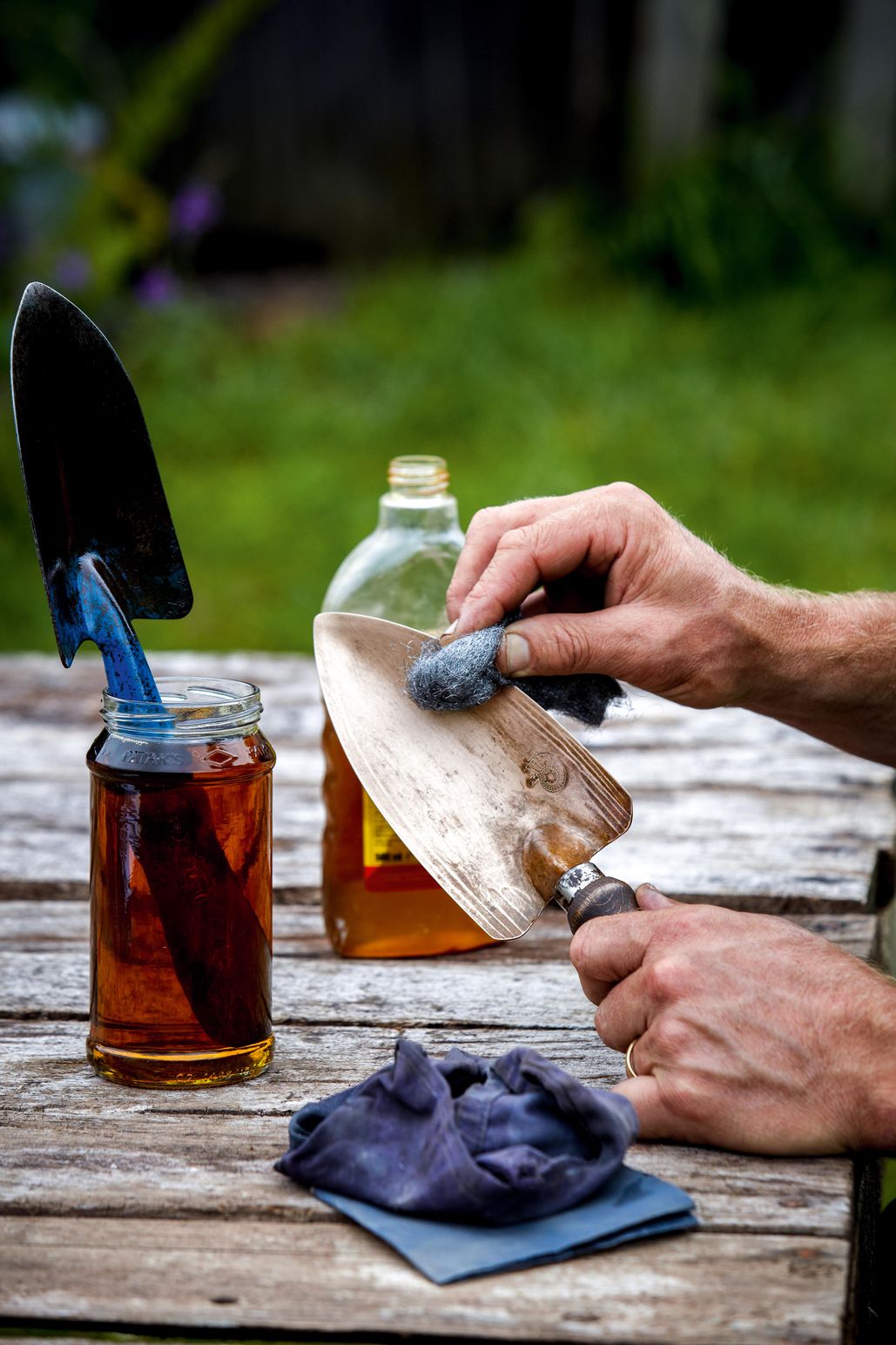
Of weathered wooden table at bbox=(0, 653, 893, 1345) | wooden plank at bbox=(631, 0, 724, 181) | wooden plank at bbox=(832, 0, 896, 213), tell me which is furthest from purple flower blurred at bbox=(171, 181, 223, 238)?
weathered wooden table at bbox=(0, 653, 893, 1345)

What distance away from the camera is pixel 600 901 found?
1261 millimetres

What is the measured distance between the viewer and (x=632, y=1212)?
97 cm

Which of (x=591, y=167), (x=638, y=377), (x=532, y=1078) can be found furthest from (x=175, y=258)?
(x=532, y=1078)

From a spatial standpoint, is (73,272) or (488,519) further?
(73,272)

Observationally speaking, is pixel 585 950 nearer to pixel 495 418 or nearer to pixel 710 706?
pixel 710 706

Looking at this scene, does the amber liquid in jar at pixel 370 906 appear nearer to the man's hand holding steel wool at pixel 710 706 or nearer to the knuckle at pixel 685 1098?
the man's hand holding steel wool at pixel 710 706

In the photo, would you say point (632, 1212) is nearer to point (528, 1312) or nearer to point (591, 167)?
point (528, 1312)

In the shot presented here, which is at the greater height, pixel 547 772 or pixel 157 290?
pixel 547 772

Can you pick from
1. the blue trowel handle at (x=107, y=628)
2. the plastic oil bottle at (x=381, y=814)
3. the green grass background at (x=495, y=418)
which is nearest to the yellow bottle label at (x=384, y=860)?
the plastic oil bottle at (x=381, y=814)

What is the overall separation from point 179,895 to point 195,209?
4550 mm

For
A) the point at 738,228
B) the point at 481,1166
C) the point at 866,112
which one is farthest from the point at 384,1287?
the point at 866,112

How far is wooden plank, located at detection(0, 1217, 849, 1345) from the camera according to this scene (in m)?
0.89

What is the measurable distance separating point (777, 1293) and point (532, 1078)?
22cm

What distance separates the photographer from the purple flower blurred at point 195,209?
17.4 feet
